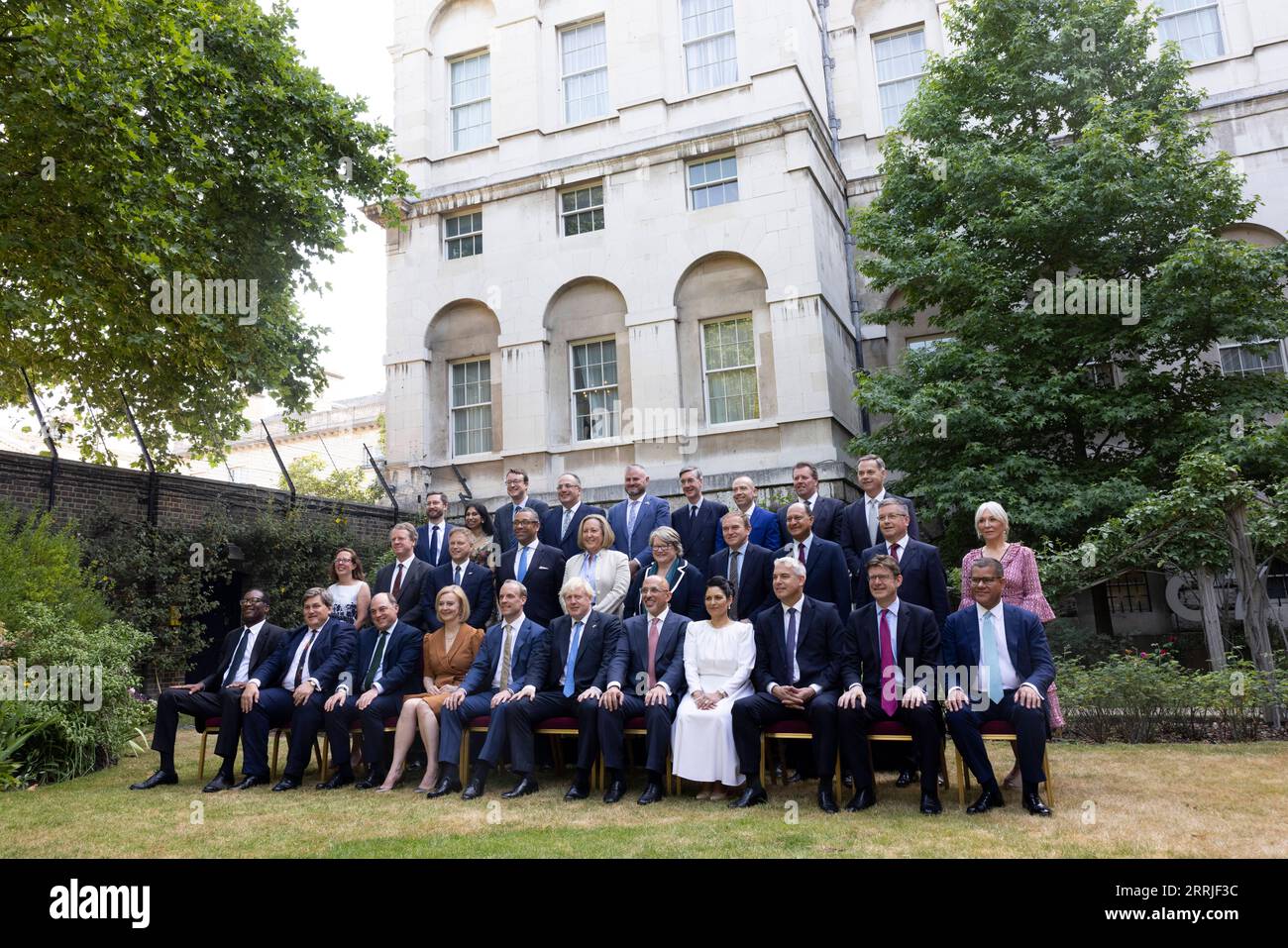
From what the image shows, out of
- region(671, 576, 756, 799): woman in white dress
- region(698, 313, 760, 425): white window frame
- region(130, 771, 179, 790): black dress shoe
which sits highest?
region(698, 313, 760, 425): white window frame

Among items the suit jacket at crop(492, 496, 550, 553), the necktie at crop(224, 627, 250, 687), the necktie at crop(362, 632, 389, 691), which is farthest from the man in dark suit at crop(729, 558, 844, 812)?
the necktie at crop(224, 627, 250, 687)

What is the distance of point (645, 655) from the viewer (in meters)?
8.05

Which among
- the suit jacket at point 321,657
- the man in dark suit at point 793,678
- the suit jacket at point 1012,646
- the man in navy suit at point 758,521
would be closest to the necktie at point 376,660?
the suit jacket at point 321,657

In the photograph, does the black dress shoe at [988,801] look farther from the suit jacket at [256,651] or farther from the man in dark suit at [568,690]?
the suit jacket at [256,651]

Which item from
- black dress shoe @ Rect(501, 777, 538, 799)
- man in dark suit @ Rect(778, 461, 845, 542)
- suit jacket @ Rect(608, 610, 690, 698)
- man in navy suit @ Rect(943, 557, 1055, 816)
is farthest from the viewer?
man in dark suit @ Rect(778, 461, 845, 542)

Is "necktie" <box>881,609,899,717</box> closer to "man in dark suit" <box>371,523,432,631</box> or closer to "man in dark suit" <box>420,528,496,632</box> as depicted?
"man in dark suit" <box>420,528,496,632</box>

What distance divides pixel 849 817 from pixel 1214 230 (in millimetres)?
13277

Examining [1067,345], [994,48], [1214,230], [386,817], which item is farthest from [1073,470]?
[386,817]

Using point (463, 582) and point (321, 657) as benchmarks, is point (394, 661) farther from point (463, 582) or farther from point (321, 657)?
point (463, 582)

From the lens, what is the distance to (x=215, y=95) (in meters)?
14.1

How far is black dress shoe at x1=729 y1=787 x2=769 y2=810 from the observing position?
6.92 meters

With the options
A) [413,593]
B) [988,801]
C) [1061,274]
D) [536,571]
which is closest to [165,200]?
[413,593]

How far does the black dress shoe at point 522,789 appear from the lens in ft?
25.0

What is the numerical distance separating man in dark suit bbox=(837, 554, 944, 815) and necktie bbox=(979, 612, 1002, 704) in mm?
347
